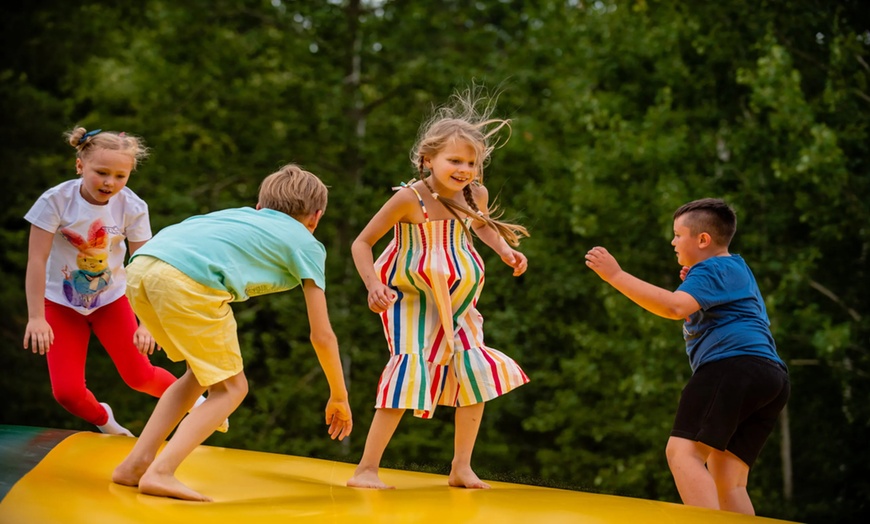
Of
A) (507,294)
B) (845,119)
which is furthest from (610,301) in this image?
(845,119)

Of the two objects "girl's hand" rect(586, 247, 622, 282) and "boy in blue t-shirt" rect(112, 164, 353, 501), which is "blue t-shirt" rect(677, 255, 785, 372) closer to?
"girl's hand" rect(586, 247, 622, 282)

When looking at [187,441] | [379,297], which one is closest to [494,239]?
[379,297]

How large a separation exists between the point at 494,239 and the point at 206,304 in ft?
4.90

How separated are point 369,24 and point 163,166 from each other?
11.8 ft

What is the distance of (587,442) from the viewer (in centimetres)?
1479

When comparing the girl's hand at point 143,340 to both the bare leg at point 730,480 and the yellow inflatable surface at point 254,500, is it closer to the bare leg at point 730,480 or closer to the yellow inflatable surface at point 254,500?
the yellow inflatable surface at point 254,500

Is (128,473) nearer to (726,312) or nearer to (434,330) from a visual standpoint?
(434,330)

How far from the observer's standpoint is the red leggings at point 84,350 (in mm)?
4758

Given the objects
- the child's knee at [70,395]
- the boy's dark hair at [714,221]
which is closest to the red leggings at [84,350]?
the child's knee at [70,395]

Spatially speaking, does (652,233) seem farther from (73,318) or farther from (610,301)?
(73,318)

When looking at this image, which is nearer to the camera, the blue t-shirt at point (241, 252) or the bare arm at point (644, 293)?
the blue t-shirt at point (241, 252)

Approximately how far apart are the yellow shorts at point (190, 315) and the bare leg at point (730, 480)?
1.91 meters

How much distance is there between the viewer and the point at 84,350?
16.0 feet

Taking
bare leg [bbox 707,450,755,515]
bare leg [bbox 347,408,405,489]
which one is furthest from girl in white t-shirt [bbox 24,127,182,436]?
bare leg [bbox 707,450,755,515]
